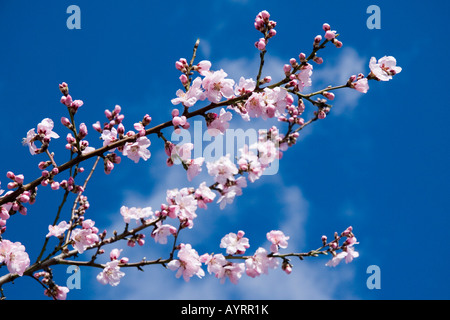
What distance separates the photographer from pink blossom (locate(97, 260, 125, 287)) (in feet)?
11.0

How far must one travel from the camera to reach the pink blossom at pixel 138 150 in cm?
319

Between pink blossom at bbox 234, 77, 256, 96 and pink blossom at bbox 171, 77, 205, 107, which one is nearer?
pink blossom at bbox 171, 77, 205, 107

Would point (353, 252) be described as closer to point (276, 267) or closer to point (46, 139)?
point (276, 267)

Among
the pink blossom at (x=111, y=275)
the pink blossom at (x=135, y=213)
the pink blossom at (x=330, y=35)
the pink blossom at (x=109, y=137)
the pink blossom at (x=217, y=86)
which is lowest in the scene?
the pink blossom at (x=111, y=275)

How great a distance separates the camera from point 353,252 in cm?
391

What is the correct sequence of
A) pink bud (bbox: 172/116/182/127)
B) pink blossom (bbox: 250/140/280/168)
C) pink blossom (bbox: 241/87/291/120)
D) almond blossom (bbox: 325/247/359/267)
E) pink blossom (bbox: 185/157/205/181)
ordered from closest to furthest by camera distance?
1. pink bud (bbox: 172/116/182/127)
2. pink blossom (bbox: 241/87/291/120)
3. pink blossom (bbox: 185/157/205/181)
4. pink blossom (bbox: 250/140/280/168)
5. almond blossom (bbox: 325/247/359/267)

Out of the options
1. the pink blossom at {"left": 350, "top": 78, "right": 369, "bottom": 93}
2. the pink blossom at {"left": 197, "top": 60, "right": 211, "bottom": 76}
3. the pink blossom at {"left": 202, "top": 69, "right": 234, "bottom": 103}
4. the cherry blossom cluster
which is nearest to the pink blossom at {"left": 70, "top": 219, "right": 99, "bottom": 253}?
the cherry blossom cluster

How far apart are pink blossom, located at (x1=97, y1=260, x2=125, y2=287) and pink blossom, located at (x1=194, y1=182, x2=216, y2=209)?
925 mm

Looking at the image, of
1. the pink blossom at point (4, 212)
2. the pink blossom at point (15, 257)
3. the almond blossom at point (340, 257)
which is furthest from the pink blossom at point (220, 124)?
the pink blossom at point (4, 212)

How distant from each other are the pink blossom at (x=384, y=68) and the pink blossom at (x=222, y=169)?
1.53 meters

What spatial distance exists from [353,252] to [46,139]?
3152mm

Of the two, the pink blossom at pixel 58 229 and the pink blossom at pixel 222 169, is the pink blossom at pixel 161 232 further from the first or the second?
the pink blossom at pixel 58 229

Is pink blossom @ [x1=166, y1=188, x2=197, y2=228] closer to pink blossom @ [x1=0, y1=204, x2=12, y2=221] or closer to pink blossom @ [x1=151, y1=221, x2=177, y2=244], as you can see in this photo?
pink blossom @ [x1=151, y1=221, x2=177, y2=244]
